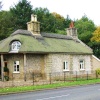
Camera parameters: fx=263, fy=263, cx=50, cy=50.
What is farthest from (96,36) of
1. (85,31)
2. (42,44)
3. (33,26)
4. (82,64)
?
(42,44)

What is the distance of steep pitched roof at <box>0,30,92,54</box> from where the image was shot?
115 ft

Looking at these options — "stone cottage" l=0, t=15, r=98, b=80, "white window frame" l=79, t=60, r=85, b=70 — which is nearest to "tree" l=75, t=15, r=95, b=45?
"white window frame" l=79, t=60, r=85, b=70

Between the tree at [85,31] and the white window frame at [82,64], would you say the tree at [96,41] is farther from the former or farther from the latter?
the white window frame at [82,64]

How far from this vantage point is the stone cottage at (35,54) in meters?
35.1

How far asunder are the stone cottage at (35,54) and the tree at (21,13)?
22.2 metres

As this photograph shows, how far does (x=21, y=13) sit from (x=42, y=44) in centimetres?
2959

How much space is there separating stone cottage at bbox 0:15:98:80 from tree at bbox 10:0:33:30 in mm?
22207

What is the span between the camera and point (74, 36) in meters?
47.5

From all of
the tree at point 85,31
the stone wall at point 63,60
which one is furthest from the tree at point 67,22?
the stone wall at point 63,60

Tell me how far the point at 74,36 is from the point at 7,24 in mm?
17110

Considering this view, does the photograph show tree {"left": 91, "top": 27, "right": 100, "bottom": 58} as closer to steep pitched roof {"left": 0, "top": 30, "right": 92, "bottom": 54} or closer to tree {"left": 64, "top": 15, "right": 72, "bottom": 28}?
steep pitched roof {"left": 0, "top": 30, "right": 92, "bottom": 54}

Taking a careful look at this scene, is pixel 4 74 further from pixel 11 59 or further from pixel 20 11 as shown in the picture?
pixel 20 11

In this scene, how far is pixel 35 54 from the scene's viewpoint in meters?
36.1

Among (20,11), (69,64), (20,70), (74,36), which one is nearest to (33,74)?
(20,70)
